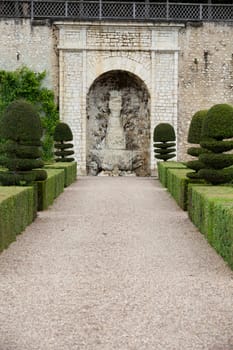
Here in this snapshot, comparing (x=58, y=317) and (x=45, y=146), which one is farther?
(x=45, y=146)

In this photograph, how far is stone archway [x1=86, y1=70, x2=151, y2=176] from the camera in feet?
97.6

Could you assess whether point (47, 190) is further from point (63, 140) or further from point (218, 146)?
point (63, 140)

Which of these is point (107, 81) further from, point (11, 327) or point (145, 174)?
point (11, 327)

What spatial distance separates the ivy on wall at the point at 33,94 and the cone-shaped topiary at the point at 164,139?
4.17 meters

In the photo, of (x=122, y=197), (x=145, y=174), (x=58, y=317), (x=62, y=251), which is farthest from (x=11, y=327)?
(x=145, y=174)

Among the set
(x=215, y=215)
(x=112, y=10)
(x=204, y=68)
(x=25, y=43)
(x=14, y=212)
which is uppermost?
(x=112, y=10)

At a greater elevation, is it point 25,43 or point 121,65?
point 25,43

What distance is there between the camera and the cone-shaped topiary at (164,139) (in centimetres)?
2694

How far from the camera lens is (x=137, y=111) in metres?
30.1

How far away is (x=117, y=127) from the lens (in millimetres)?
30188

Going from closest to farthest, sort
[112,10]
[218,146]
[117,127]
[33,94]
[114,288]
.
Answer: [114,288], [218,146], [33,94], [117,127], [112,10]

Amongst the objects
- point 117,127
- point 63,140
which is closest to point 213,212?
point 63,140

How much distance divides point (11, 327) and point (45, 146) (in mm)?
22797

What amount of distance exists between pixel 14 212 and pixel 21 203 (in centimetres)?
79
